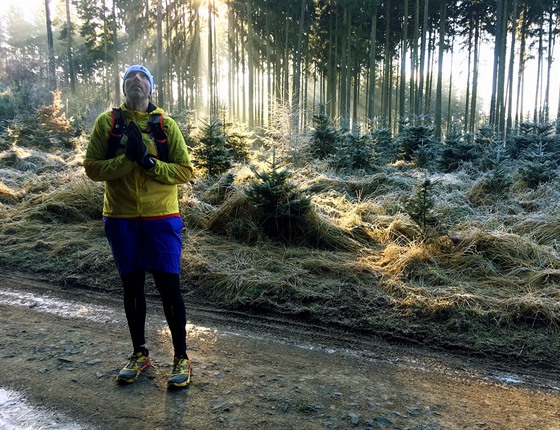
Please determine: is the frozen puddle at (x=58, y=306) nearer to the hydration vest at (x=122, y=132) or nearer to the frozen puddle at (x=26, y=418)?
the frozen puddle at (x=26, y=418)

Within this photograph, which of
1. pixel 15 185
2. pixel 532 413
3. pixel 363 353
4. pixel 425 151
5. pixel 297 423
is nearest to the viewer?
pixel 297 423

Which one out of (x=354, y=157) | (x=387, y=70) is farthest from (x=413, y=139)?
(x=387, y=70)

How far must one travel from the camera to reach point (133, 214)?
8.54 ft

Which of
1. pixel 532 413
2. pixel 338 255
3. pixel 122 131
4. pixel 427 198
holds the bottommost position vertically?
pixel 532 413

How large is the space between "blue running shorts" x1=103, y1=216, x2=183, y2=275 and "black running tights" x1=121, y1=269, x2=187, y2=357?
0.20 feet

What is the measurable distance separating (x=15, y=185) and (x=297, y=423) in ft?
28.0

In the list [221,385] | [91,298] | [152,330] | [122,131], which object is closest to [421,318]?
[221,385]

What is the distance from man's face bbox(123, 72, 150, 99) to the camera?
2609 millimetres

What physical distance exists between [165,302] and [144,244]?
1.34ft

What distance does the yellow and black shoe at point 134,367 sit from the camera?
2.59 meters

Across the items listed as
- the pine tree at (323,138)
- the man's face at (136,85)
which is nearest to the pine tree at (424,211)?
the man's face at (136,85)

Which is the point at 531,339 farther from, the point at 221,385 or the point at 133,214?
the point at 133,214

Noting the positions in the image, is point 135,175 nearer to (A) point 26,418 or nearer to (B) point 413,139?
(A) point 26,418

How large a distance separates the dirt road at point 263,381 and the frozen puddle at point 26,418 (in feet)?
0.17
